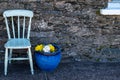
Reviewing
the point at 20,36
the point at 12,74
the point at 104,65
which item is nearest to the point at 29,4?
the point at 20,36

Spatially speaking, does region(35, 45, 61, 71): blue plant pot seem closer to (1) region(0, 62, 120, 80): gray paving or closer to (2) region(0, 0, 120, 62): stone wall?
(1) region(0, 62, 120, 80): gray paving

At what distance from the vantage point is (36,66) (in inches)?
164

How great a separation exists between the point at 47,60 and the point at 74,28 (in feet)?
2.38

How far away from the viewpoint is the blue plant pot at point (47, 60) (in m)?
3.86

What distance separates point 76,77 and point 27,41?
0.88 meters

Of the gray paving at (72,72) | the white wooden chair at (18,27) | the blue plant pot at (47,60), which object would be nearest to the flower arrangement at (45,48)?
the blue plant pot at (47,60)

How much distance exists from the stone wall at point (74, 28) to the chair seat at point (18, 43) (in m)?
0.35

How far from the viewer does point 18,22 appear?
400 centimetres

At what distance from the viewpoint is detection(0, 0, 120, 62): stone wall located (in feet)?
13.4

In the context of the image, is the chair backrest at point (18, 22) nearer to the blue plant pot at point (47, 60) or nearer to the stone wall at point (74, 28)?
the stone wall at point (74, 28)

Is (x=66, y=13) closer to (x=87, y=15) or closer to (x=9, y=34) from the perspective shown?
(x=87, y=15)

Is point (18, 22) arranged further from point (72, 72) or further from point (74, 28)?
point (72, 72)

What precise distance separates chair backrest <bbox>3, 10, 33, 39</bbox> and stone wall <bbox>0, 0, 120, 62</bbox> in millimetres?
93

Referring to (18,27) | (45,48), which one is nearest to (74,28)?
(45,48)
